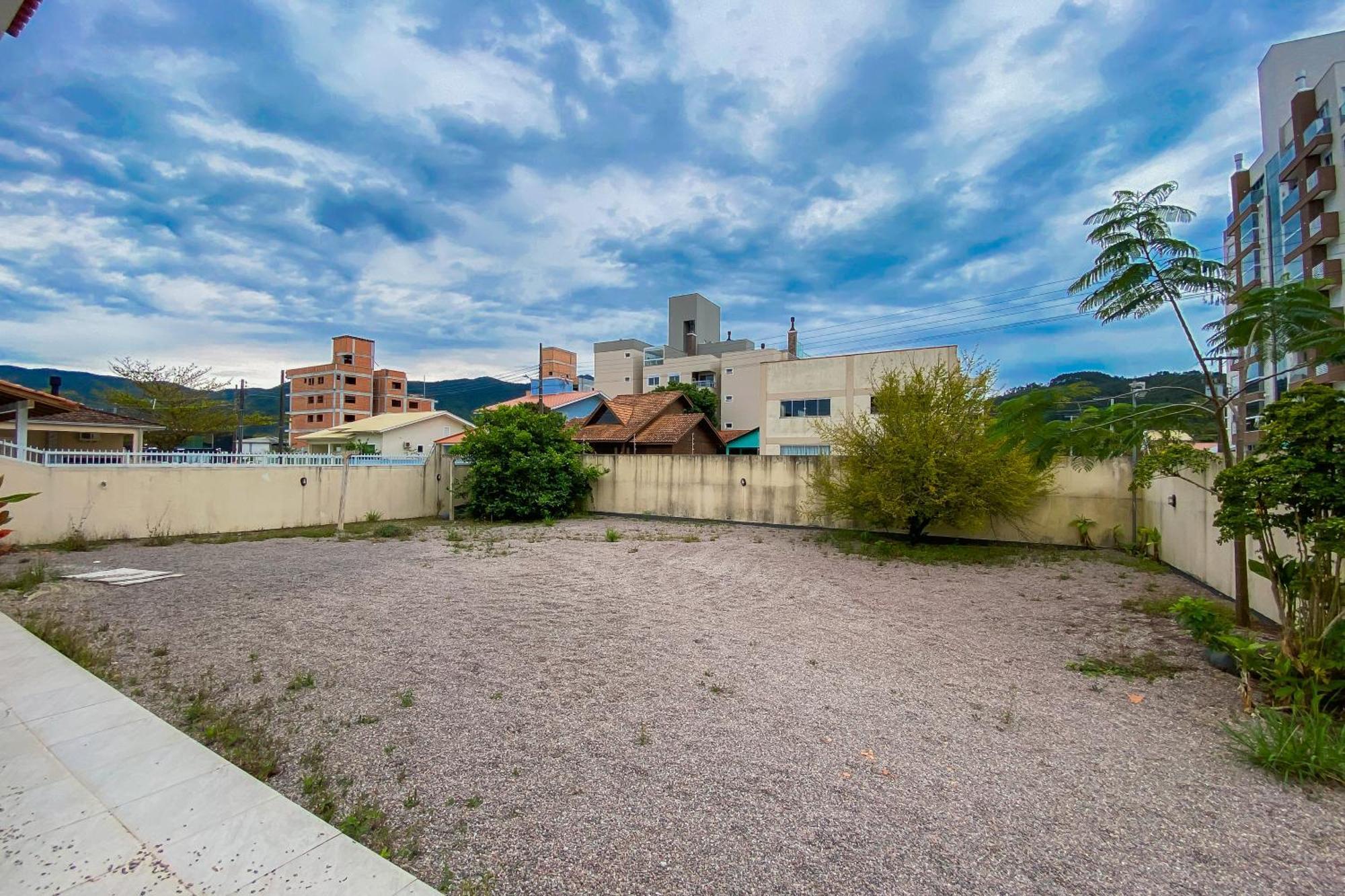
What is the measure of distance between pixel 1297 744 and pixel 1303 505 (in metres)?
1.56

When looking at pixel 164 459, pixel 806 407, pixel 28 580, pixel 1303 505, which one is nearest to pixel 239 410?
pixel 164 459

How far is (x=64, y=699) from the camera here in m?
3.33

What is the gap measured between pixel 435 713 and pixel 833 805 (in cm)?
244

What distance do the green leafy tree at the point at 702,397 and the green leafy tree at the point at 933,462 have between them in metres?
25.9

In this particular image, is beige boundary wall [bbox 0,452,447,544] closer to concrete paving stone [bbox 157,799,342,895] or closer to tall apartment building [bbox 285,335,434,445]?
concrete paving stone [bbox 157,799,342,895]

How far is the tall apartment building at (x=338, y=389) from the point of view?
5594 centimetres

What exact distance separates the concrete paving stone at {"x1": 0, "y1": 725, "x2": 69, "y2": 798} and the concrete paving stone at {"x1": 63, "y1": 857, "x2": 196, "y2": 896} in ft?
3.43

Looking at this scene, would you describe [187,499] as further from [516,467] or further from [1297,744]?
[1297,744]

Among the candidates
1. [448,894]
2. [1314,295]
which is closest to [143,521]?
[448,894]

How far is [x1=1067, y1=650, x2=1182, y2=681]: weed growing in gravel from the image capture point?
4328 mm

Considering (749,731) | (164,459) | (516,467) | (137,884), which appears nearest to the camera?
(137,884)

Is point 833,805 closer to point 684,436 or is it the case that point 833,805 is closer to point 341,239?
point 341,239

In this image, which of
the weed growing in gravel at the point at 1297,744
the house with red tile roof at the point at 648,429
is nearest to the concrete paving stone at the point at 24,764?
the weed growing in gravel at the point at 1297,744

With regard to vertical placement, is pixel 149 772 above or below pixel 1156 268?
below
